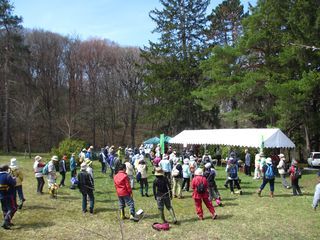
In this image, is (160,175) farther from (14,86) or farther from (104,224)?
(14,86)

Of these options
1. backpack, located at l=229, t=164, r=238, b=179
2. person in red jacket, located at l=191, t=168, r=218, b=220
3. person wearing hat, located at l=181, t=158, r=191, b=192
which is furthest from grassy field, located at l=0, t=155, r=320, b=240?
backpack, located at l=229, t=164, r=238, b=179

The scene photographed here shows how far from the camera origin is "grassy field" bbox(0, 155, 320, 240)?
990 centimetres

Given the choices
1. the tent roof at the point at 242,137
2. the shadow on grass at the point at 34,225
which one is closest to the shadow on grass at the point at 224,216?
the shadow on grass at the point at 34,225

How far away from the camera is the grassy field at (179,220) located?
9898mm

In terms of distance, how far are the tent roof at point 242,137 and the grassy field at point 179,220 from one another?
27.2 ft

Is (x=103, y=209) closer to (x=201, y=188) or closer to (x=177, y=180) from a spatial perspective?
(x=177, y=180)

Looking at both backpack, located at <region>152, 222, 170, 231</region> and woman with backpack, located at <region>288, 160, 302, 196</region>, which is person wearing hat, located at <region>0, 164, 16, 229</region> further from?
woman with backpack, located at <region>288, 160, 302, 196</region>

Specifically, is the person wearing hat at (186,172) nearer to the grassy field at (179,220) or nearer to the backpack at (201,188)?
the grassy field at (179,220)

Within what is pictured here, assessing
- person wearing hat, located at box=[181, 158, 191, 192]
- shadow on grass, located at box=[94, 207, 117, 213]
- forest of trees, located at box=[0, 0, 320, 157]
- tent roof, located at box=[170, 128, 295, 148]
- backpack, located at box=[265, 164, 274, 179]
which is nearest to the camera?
shadow on grass, located at box=[94, 207, 117, 213]

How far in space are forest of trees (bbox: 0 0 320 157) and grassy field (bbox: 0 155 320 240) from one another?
12.6m

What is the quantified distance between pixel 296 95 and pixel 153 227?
16.8m

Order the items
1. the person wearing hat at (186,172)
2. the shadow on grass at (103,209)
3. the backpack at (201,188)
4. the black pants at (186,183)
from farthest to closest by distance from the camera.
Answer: the black pants at (186,183)
the person wearing hat at (186,172)
the shadow on grass at (103,209)
the backpack at (201,188)

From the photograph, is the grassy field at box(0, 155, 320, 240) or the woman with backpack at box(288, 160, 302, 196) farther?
the woman with backpack at box(288, 160, 302, 196)

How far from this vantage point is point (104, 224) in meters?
10.9
